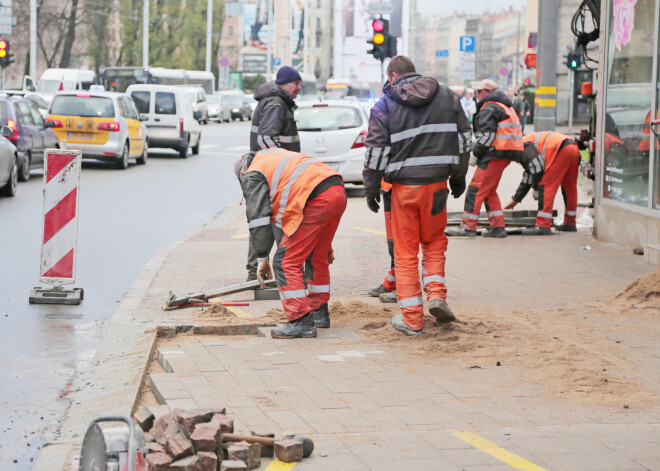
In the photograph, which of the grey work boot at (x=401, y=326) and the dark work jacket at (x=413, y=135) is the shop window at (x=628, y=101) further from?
the grey work boot at (x=401, y=326)

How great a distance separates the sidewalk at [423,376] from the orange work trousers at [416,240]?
249mm

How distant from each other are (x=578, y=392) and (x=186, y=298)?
12.5 feet

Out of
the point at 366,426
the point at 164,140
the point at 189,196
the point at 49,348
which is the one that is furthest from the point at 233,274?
the point at 164,140

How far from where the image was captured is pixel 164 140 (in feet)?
100

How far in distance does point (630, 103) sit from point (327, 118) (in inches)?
314

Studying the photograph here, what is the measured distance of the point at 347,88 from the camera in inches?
3452

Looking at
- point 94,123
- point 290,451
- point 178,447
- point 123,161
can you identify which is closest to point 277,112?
point 290,451

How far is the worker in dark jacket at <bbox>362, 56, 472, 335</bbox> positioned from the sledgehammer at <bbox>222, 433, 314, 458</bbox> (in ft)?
9.60

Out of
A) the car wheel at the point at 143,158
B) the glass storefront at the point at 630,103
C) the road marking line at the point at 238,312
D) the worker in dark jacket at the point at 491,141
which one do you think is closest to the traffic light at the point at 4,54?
the car wheel at the point at 143,158

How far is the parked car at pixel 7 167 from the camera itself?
1808 cm

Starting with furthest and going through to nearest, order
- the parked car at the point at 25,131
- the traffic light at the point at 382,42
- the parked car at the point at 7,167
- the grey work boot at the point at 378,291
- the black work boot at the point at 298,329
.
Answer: the traffic light at the point at 382,42 < the parked car at the point at 25,131 < the parked car at the point at 7,167 < the grey work boot at the point at 378,291 < the black work boot at the point at 298,329

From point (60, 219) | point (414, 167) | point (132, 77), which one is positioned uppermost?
point (132, 77)

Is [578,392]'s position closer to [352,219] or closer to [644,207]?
[644,207]

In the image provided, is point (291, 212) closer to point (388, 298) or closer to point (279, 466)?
point (388, 298)
